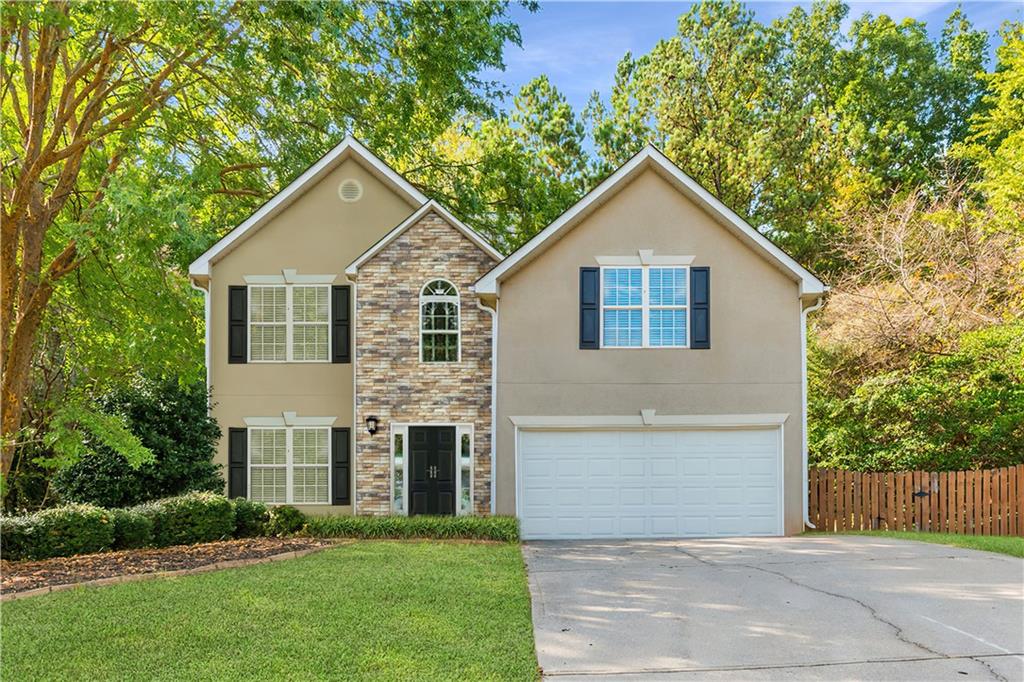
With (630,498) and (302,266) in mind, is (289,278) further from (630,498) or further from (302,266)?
(630,498)

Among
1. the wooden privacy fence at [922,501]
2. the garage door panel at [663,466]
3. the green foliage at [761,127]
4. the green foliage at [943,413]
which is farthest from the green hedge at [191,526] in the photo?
the green foliage at [761,127]

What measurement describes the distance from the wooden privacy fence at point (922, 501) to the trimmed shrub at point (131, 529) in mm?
12283

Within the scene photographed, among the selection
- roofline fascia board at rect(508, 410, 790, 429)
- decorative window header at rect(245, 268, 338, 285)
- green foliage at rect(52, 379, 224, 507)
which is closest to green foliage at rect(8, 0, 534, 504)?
green foliage at rect(52, 379, 224, 507)

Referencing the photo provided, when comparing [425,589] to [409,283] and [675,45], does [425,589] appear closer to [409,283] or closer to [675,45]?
[409,283]

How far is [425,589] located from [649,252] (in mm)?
8518

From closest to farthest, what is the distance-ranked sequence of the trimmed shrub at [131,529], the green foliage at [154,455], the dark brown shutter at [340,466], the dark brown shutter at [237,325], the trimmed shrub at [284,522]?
the trimmed shrub at [131,529]
the green foliage at [154,455]
the trimmed shrub at [284,522]
the dark brown shutter at [340,466]
the dark brown shutter at [237,325]

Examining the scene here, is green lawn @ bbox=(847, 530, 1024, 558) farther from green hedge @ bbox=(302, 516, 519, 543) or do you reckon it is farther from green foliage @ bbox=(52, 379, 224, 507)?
green foliage @ bbox=(52, 379, 224, 507)

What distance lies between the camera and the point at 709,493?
15477mm

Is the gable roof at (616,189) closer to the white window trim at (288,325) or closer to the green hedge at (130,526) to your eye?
the white window trim at (288,325)

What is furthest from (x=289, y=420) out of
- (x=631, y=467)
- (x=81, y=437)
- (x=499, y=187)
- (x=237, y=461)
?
(x=499, y=187)

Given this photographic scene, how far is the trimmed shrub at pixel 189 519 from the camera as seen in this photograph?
12.7 metres

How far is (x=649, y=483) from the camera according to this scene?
15.5 m

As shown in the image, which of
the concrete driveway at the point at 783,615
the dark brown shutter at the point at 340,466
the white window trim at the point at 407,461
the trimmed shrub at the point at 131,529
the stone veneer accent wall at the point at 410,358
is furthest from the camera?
the dark brown shutter at the point at 340,466

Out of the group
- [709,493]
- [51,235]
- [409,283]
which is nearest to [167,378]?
[51,235]
